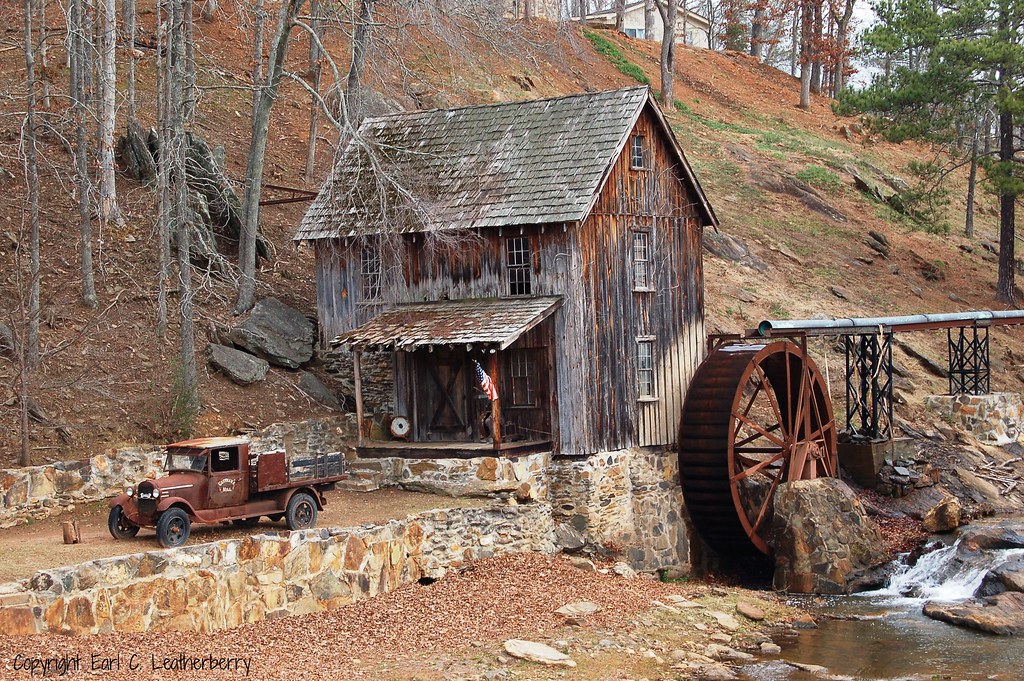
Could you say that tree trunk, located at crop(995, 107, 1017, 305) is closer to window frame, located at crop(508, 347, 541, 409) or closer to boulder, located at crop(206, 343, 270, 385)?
window frame, located at crop(508, 347, 541, 409)

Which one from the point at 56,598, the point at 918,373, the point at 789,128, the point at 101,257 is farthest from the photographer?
the point at 789,128

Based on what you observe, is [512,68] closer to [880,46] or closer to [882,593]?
[880,46]

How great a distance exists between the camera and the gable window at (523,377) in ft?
75.4

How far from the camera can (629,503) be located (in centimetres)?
2333

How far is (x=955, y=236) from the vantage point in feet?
154

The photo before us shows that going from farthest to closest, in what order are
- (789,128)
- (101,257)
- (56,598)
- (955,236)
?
(789,128) → (955,236) → (101,257) → (56,598)

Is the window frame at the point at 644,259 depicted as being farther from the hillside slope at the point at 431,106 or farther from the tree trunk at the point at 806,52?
the tree trunk at the point at 806,52

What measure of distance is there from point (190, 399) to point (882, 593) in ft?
44.6

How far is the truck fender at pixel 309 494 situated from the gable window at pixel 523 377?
201 inches

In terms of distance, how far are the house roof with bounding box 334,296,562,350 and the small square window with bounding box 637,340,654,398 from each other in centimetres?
256

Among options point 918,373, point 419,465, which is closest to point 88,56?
point 419,465

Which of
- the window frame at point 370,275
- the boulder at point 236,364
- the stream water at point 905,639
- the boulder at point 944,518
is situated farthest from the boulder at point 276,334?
the boulder at point 944,518

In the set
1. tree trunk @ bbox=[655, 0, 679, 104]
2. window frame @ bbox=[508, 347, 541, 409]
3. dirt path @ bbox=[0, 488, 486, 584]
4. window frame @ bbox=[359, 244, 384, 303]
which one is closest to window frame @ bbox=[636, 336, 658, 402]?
window frame @ bbox=[508, 347, 541, 409]

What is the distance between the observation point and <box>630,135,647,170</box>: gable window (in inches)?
945
